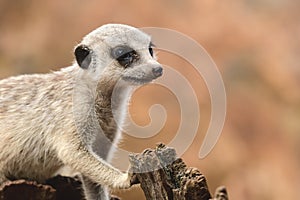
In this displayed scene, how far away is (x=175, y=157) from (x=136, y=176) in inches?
7.1

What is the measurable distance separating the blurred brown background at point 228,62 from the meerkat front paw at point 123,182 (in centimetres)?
230

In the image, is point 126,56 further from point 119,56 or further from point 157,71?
point 157,71

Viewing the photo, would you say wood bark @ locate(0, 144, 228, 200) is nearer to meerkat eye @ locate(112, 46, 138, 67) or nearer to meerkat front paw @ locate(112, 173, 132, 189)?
meerkat front paw @ locate(112, 173, 132, 189)

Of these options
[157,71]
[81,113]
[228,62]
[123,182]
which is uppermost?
[228,62]

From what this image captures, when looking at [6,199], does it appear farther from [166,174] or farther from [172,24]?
[172,24]

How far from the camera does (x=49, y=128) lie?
9.06 feet

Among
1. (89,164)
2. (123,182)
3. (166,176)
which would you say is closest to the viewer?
(166,176)

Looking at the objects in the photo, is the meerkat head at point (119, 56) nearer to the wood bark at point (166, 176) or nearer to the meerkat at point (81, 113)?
the meerkat at point (81, 113)

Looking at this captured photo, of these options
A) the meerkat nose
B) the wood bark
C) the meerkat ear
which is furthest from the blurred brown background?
the wood bark

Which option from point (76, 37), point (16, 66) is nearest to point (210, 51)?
point (76, 37)

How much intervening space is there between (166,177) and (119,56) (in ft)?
2.03

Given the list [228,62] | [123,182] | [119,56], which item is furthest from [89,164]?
[228,62]

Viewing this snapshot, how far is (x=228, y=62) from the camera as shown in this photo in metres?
5.30

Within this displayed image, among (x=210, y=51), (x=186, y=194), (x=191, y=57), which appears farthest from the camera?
(x=210, y=51)
